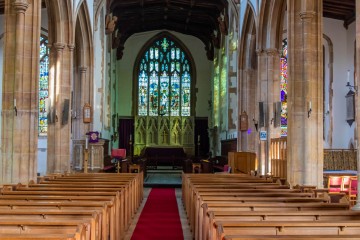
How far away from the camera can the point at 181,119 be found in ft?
97.7

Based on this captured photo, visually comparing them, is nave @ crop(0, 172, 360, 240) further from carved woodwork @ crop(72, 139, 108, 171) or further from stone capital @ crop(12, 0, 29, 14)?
carved woodwork @ crop(72, 139, 108, 171)

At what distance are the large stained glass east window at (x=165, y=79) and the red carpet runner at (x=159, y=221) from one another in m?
17.2

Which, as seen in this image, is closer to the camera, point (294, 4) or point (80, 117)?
point (294, 4)

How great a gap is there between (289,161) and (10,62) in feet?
22.0

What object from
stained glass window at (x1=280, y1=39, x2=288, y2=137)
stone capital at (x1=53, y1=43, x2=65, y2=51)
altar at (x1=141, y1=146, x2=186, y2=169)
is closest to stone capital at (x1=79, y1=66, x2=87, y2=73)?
stone capital at (x1=53, y1=43, x2=65, y2=51)

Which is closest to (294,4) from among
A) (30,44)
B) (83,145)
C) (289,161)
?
(289,161)

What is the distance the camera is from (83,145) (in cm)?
1703

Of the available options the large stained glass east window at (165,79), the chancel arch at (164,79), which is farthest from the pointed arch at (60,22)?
the large stained glass east window at (165,79)

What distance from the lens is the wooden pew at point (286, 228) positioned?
427 cm

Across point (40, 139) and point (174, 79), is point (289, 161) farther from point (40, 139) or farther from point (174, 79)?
point (174, 79)

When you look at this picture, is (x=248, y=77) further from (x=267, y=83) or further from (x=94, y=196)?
(x=94, y=196)

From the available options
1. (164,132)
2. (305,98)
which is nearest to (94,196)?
(305,98)

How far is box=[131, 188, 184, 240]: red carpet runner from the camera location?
7.84 metres

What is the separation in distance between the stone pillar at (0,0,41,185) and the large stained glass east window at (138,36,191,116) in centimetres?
2005
